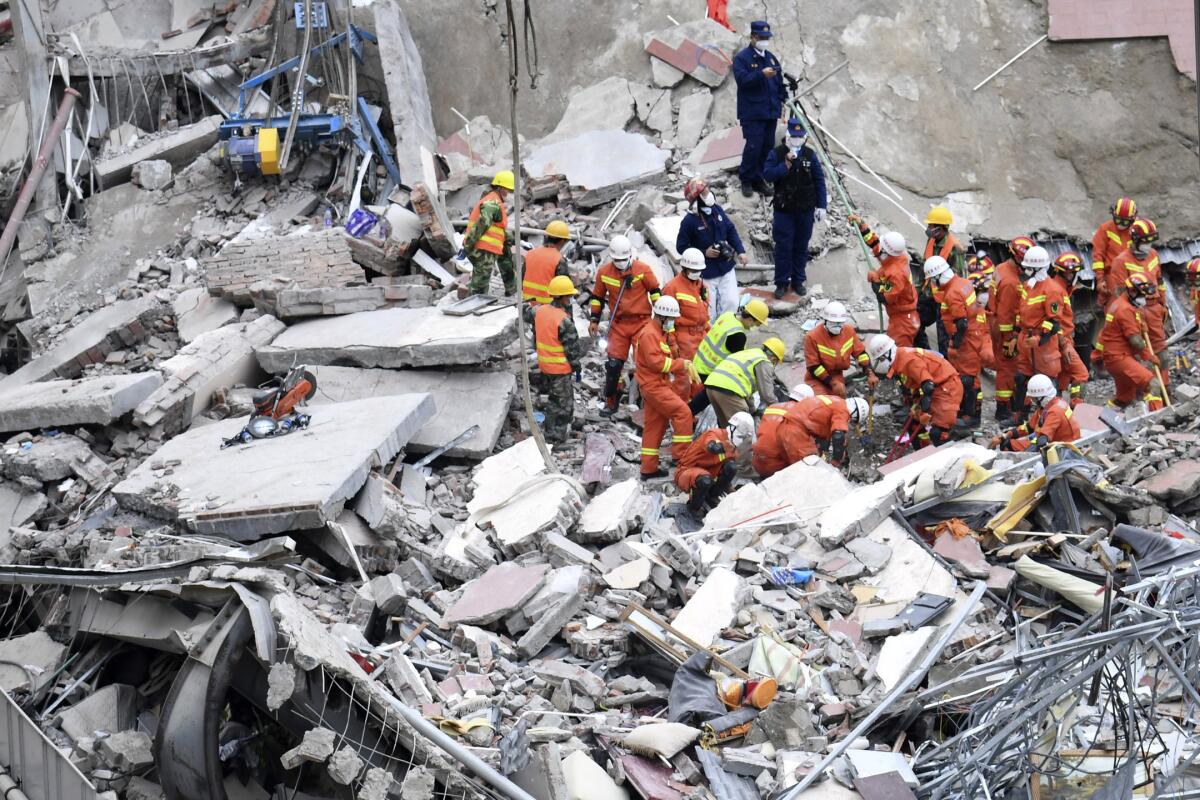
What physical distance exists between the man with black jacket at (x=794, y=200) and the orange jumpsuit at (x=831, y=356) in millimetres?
1970

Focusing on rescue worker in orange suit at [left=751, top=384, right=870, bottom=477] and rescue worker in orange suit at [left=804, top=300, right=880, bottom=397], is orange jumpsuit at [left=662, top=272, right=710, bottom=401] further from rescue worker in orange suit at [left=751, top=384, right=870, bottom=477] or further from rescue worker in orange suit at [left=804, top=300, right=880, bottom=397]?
rescue worker in orange suit at [left=751, top=384, right=870, bottom=477]

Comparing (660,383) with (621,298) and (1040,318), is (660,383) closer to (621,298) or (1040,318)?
(621,298)

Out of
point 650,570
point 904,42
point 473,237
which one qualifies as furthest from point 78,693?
point 904,42

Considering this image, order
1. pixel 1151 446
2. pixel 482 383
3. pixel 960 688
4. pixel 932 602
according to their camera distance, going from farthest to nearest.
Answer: pixel 482 383 → pixel 1151 446 → pixel 932 602 → pixel 960 688


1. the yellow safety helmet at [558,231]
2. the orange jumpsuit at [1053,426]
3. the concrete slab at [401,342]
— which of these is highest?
the yellow safety helmet at [558,231]

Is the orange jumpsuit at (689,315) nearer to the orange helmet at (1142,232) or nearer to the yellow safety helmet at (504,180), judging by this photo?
the yellow safety helmet at (504,180)

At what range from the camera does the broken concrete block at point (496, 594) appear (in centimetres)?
732

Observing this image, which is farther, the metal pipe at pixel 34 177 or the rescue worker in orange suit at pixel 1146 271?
the metal pipe at pixel 34 177

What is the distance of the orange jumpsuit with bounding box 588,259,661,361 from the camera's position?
1078cm

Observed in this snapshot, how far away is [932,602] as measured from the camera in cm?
733

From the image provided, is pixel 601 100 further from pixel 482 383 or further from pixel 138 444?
pixel 138 444

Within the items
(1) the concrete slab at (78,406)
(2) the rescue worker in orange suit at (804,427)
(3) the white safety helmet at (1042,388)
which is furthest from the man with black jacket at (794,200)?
(1) the concrete slab at (78,406)

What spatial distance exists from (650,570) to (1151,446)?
380 cm

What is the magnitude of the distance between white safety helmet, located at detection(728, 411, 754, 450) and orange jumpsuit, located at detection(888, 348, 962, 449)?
152 centimetres
